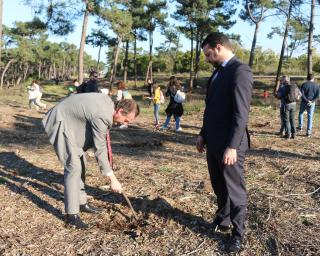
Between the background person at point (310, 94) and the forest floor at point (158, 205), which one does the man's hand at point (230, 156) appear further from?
the background person at point (310, 94)

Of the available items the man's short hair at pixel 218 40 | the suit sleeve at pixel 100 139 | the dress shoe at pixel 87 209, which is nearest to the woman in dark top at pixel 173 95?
the dress shoe at pixel 87 209

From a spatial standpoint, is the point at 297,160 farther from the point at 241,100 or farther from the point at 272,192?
the point at 241,100

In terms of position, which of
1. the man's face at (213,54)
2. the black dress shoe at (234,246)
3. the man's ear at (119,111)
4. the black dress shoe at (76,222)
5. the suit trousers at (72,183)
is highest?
the man's face at (213,54)

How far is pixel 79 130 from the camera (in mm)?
4148

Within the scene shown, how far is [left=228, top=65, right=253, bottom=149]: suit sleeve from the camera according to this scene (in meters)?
3.32

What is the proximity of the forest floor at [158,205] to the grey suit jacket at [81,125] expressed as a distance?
0.76m

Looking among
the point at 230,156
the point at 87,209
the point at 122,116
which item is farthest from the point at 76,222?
the point at 230,156

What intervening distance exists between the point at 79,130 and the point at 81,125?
6 cm

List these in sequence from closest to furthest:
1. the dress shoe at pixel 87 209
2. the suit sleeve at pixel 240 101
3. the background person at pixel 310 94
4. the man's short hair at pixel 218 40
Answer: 1. the suit sleeve at pixel 240 101
2. the man's short hair at pixel 218 40
3. the dress shoe at pixel 87 209
4. the background person at pixel 310 94

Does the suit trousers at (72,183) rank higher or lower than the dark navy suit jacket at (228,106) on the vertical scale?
lower

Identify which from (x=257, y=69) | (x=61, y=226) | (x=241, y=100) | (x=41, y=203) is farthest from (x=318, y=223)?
(x=257, y=69)

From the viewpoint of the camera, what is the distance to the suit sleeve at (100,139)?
391 centimetres

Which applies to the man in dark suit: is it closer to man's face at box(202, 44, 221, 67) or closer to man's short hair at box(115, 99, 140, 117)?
man's face at box(202, 44, 221, 67)

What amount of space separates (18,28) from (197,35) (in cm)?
4260
